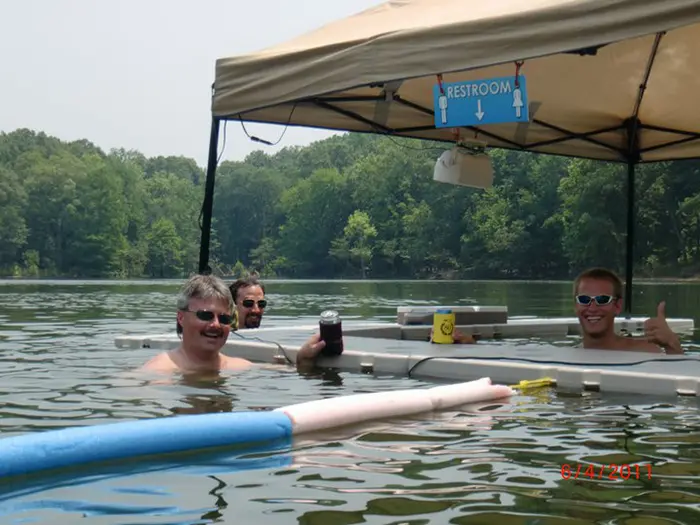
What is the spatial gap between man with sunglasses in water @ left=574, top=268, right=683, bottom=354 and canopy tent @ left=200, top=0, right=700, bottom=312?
1.81m

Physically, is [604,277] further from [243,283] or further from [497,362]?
[243,283]

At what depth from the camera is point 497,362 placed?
27.4ft

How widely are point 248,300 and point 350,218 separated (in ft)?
338

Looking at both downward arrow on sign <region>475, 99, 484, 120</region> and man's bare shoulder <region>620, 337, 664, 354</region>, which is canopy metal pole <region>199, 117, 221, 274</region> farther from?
man's bare shoulder <region>620, 337, 664, 354</region>

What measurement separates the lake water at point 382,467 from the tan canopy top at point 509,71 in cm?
249

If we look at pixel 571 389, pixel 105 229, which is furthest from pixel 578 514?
pixel 105 229

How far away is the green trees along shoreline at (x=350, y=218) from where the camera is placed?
76.6 metres

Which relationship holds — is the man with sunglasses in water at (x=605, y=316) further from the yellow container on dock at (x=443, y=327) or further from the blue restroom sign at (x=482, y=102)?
the blue restroom sign at (x=482, y=102)

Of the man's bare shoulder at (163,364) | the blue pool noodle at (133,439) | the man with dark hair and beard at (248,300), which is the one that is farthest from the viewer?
the man with dark hair and beard at (248,300)

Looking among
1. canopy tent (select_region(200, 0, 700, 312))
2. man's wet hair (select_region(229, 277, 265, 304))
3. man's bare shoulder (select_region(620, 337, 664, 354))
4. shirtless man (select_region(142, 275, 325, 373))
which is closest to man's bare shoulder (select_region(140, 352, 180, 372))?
shirtless man (select_region(142, 275, 325, 373))

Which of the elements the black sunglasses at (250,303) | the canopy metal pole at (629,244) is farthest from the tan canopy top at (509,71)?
the black sunglasses at (250,303)

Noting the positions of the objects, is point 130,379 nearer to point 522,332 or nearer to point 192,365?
point 192,365

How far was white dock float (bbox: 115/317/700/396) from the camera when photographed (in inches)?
302

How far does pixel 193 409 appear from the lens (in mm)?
6789
